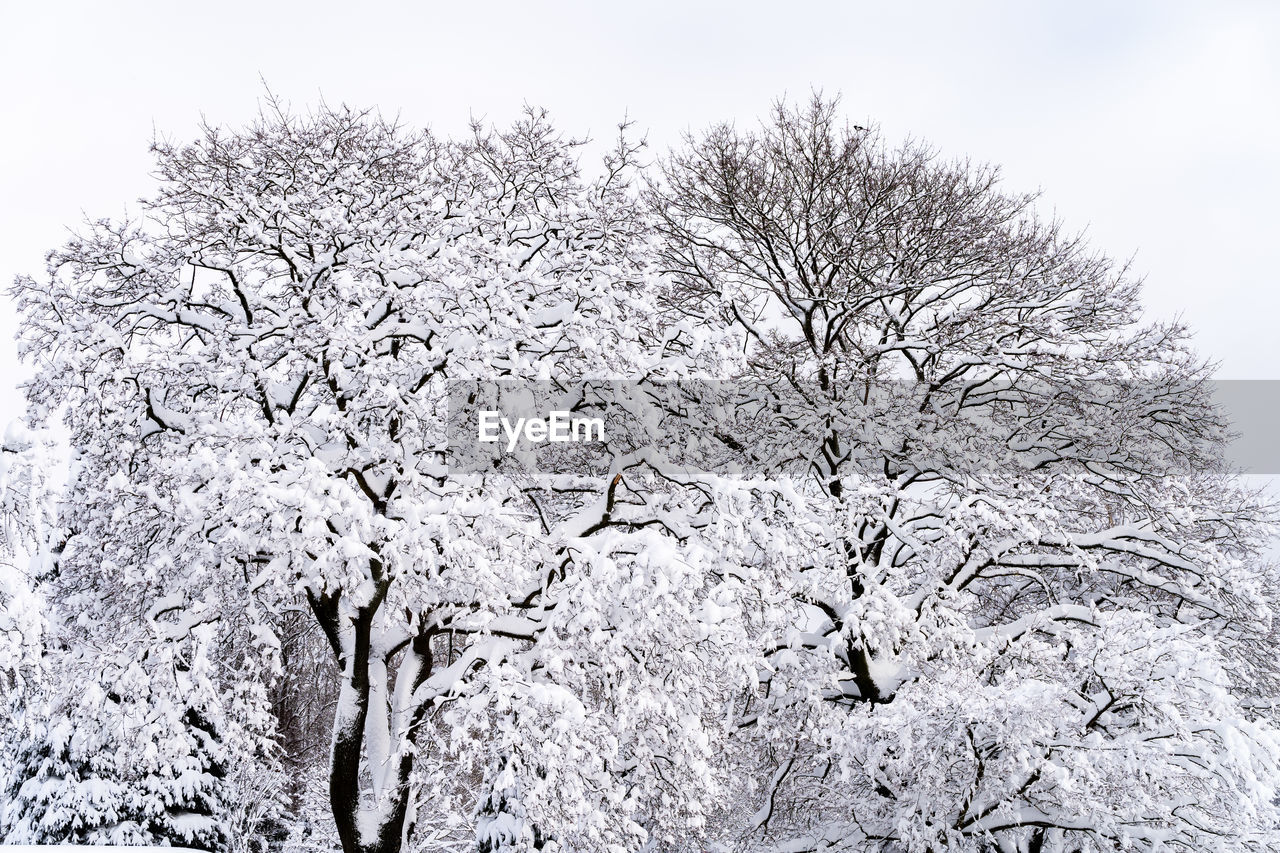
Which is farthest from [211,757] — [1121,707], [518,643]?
[1121,707]

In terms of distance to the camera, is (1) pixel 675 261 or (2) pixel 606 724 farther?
(1) pixel 675 261

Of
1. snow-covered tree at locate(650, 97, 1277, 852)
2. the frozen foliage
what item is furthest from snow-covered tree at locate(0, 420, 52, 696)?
snow-covered tree at locate(650, 97, 1277, 852)

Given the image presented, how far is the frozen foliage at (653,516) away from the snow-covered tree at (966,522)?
2.7 inches

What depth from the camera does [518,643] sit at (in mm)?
9750

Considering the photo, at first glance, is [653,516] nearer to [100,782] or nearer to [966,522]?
[966,522]

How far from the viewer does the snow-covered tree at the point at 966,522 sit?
24.3 ft

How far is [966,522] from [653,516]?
364 cm

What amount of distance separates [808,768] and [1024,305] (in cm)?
716

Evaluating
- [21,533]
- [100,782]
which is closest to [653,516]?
[21,533]

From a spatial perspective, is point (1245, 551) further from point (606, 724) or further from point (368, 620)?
point (368, 620)

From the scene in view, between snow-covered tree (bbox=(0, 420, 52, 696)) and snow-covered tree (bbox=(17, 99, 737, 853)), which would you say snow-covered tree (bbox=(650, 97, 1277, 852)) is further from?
snow-covered tree (bbox=(0, 420, 52, 696))

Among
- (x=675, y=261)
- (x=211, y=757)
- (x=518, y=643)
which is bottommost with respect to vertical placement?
(x=211, y=757)

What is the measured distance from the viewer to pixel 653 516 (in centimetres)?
988

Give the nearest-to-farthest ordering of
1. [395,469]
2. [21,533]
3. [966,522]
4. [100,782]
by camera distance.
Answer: [21,533]
[395,469]
[966,522]
[100,782]
